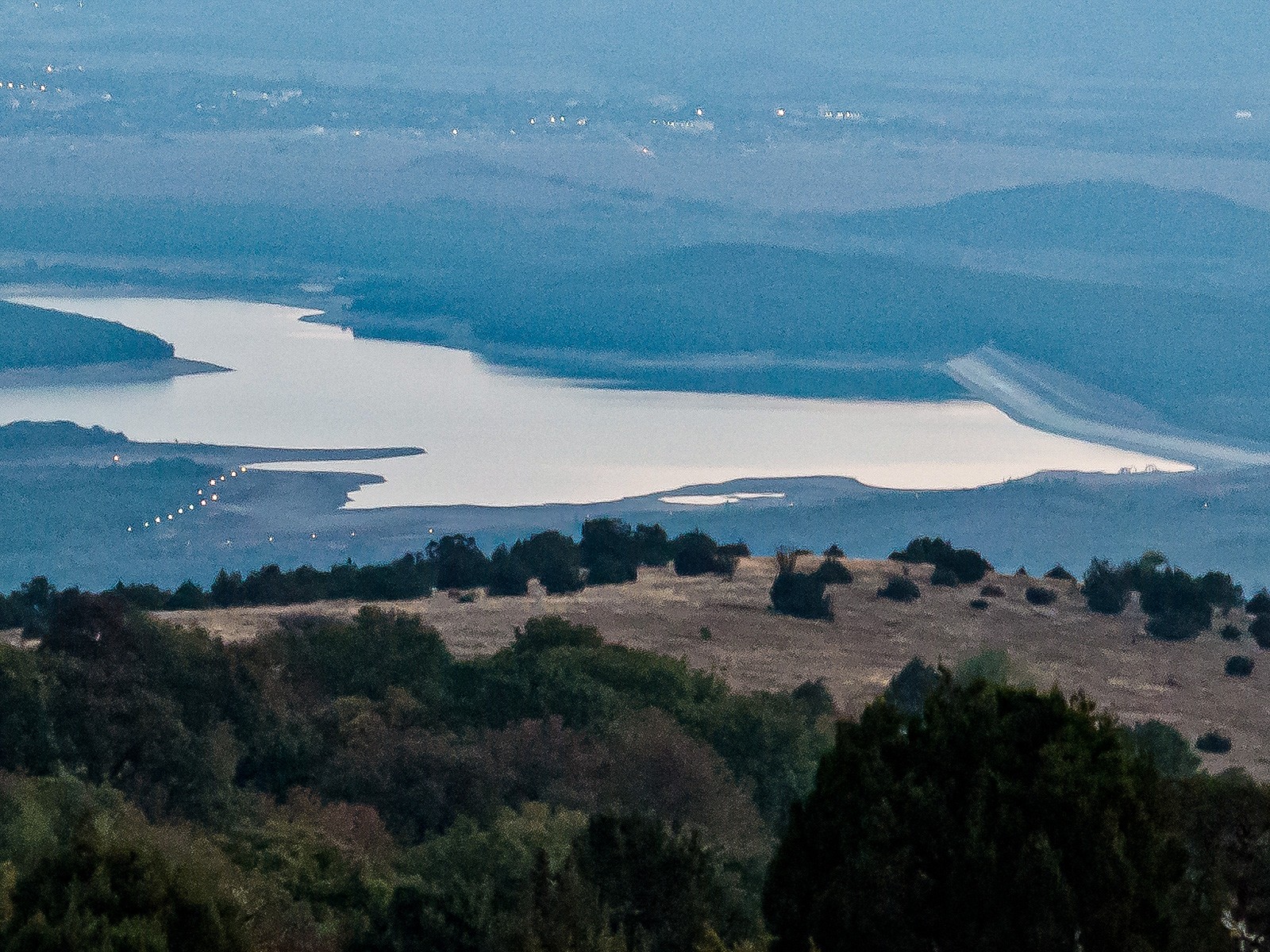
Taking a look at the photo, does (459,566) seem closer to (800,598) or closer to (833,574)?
(833,574)

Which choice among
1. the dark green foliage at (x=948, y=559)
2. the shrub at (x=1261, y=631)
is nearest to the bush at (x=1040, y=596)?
the dark green foliage at (x=948, y=559)

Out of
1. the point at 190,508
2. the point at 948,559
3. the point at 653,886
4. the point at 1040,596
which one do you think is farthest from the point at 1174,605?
the point at 190,508

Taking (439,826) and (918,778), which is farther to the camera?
(439,826)

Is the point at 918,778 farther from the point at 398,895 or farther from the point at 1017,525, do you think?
the point at 1017,525

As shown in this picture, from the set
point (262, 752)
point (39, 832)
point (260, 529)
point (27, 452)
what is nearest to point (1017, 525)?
point (260, 529)

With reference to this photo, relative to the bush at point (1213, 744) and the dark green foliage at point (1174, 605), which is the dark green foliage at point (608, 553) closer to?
the dark green foliage at point (1174, 605)

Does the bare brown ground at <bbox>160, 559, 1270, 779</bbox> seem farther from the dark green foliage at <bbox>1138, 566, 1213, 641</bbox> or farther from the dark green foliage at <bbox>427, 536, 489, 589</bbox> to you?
the dark green foliage at <bbox>427, 536, 489, 589</bbox>

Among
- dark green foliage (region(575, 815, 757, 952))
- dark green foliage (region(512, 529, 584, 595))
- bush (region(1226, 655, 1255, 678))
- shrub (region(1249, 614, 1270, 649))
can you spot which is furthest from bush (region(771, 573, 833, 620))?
dark green foliage (region(575, 815, 757, 952))
